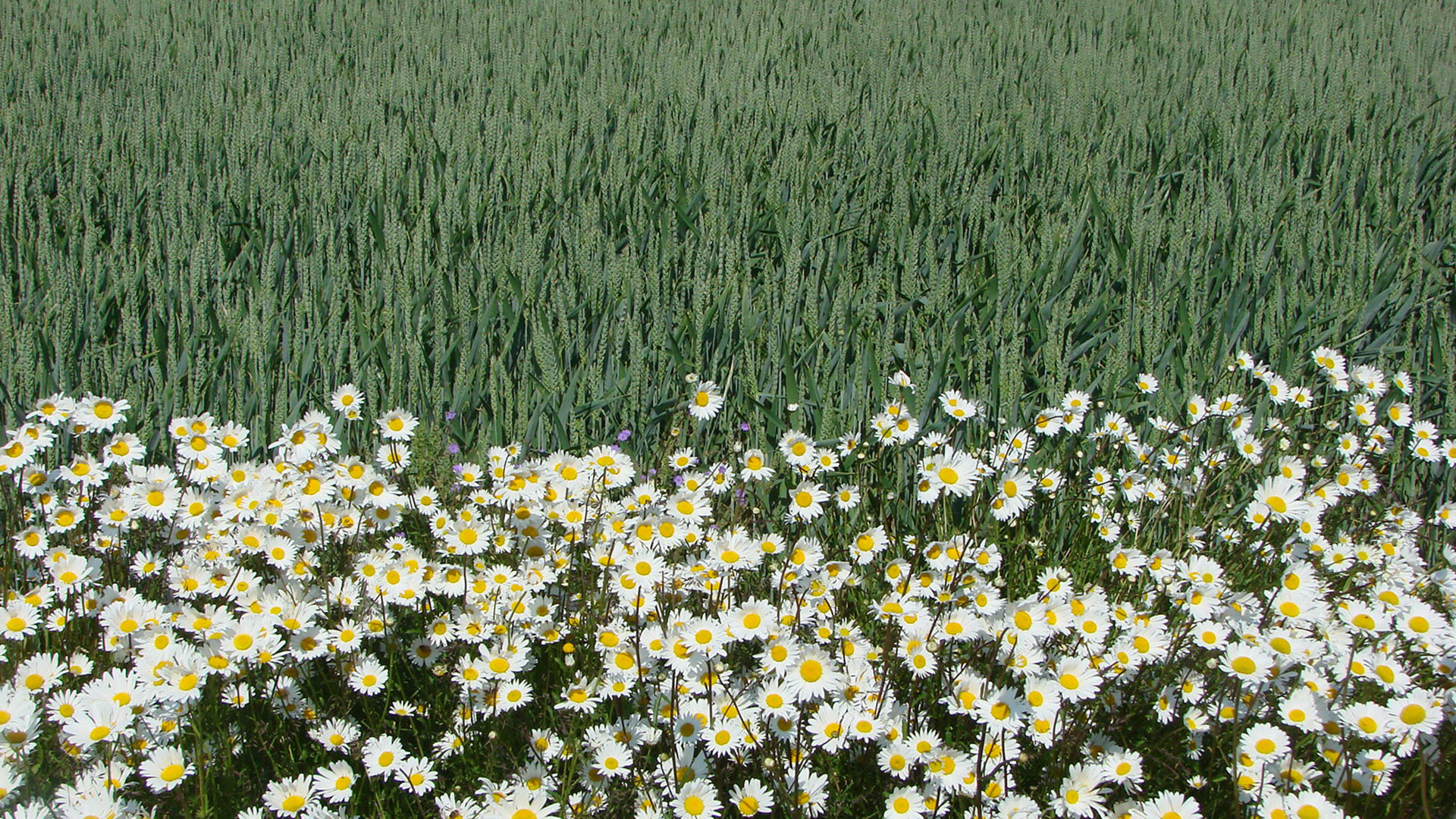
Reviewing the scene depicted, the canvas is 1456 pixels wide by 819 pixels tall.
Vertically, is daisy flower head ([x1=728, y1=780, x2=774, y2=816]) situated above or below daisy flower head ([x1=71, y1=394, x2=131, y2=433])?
below

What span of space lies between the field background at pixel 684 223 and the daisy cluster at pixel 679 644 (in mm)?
411

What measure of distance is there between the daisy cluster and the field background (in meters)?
0.41

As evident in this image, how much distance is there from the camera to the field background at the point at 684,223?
8.07 feet

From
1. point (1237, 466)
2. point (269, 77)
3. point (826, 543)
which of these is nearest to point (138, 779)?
point (826, 543)

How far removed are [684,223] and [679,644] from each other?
2.05 metres

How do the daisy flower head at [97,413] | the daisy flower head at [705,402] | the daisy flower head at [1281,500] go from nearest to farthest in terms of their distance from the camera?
the daisy flower head at [1281,500] → the daisy flower head at [97,413] → the daisy flower head at [705,402]

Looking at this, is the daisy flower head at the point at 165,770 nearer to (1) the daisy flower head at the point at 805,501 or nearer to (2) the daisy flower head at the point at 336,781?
(2) the daisy flower head at the point at 336,781

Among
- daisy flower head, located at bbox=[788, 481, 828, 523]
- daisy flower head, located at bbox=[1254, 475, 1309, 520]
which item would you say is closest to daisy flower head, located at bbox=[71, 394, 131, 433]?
daisy flower head, located at bbox=[788, 481, 828, 523]

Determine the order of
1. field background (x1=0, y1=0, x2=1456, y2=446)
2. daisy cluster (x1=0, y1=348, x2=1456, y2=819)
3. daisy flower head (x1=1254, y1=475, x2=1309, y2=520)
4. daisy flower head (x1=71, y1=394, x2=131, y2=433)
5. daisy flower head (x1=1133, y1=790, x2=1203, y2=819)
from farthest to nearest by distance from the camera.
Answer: field background (x1=0, y1=0, x2=1456, y2=446)
daisy flower head (x1=71, y1=394, x2=131, y2=433)
daisy flower head (x1=1254, y1=475, x2=1309, y2=520)
daisy cluster (x1=0, y1=348, x2=1456, y2=819)
daisy flower head (x1=1133, y1=790, x2=1203, y2=819)

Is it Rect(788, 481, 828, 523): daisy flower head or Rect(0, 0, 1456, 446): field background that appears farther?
Rect(0, 0, 1456, 446): field background

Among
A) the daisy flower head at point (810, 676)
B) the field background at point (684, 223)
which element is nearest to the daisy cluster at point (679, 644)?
the daisy flower head at point (810, 676)

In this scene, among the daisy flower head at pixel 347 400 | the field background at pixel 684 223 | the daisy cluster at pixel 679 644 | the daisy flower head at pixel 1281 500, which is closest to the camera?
the daisy cluster at pixel 679 644

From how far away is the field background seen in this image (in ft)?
8.07

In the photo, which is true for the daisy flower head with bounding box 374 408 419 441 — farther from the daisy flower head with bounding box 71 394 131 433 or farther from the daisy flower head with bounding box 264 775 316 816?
the daisy flower head with bounding box 264 775 316 816
